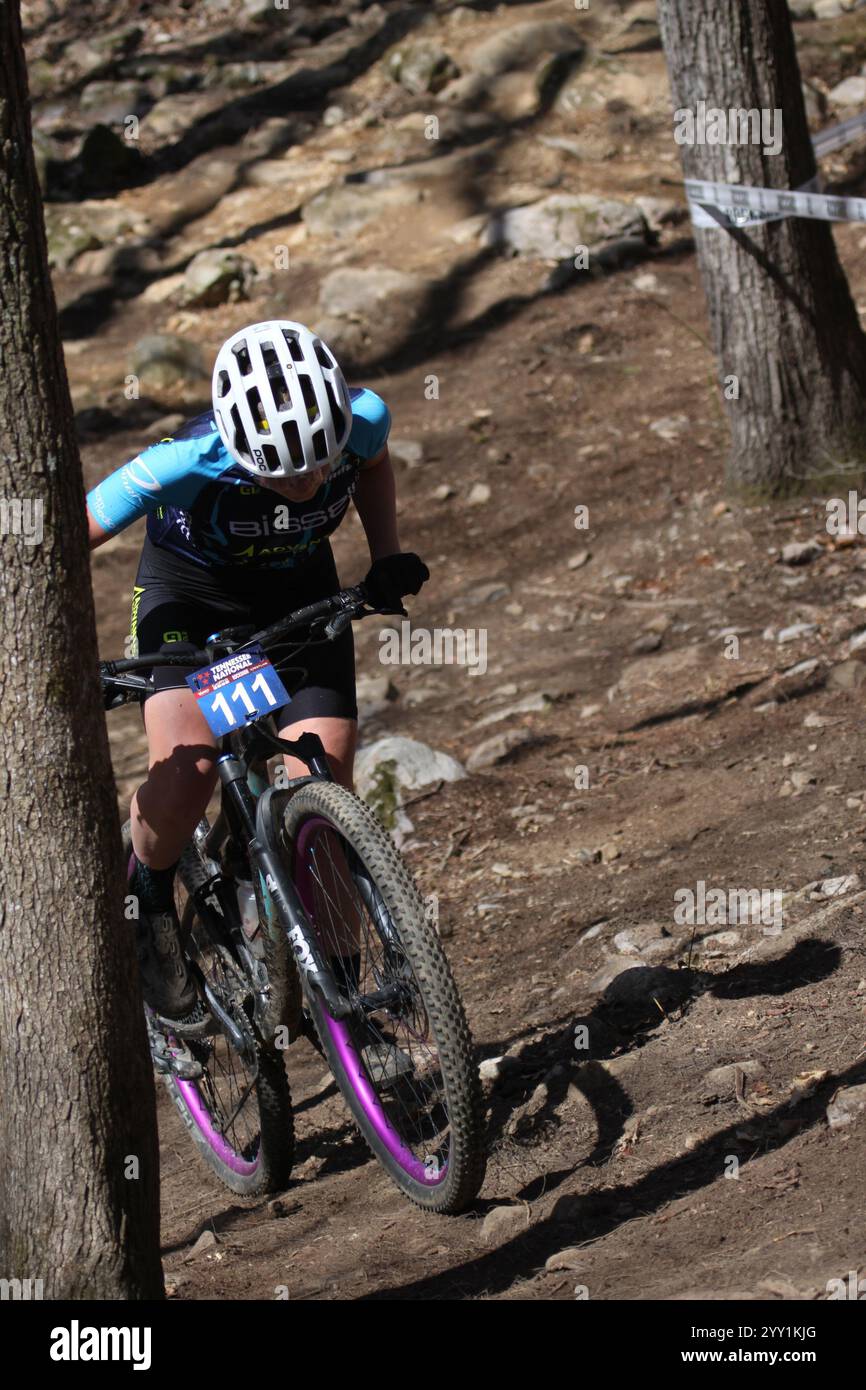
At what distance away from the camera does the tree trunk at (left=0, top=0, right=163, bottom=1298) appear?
8.90 ft

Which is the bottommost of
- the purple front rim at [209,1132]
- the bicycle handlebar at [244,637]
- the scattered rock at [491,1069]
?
the purple front rim at [209,1132]

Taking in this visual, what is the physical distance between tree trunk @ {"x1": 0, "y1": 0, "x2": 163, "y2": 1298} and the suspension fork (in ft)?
2.03

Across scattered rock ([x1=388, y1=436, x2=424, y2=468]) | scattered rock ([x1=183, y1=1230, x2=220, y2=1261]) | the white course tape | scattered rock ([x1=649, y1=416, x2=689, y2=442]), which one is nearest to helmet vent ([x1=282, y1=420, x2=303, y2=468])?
scattered rock ([x1=183, y1=1230, x2=220, y2=1261])

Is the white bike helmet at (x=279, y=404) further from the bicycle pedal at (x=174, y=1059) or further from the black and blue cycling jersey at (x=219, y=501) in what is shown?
the bicycle pedal at (x=174, y=1059)

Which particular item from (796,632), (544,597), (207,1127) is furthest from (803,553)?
(207,1127)

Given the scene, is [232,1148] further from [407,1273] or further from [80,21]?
[80,21]

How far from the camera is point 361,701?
7.71m

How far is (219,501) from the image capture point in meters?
3.90

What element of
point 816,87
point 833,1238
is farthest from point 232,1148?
point 816,87

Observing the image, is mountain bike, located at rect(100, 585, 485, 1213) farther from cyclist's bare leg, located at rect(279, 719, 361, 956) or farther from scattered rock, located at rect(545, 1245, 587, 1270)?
scattered rock, located at rect(545, 1245, 587, 1270)

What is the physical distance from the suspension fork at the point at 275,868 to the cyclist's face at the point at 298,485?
74cm

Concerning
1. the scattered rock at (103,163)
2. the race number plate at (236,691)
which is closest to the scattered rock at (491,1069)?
the race number plate at (236,691)

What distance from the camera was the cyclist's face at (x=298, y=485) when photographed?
368 centimetres

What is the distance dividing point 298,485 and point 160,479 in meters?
0.39
